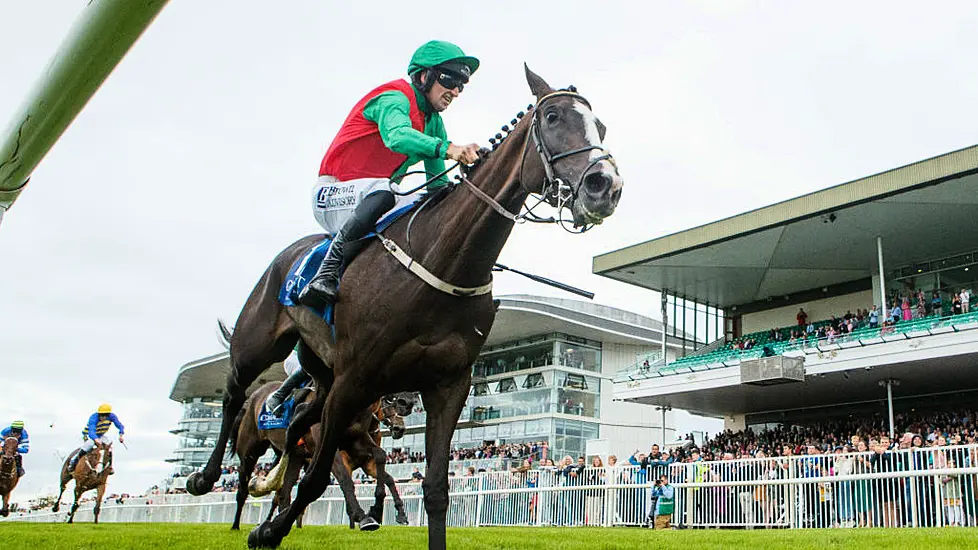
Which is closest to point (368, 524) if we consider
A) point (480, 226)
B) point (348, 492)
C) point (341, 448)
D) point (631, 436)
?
point (348, 492)

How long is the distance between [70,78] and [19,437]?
67.0 ft

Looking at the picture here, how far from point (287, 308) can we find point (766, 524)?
1336cm

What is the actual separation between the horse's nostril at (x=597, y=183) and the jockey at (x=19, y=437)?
19.1m

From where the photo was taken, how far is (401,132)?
5305 millimetres

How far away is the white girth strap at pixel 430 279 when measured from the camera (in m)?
A: 5.13

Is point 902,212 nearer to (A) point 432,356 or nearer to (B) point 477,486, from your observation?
(B) point 477,486

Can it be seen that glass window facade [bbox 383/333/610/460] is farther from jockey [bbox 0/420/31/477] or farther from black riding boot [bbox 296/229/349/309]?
black riding boot [bbox 296/229/349/309]

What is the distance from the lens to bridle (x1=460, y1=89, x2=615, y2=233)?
462 centimetres

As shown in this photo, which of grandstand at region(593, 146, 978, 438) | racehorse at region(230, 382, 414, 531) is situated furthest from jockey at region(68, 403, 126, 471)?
grandstand at region(593, 146, 978, 438)

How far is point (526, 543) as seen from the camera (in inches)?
274

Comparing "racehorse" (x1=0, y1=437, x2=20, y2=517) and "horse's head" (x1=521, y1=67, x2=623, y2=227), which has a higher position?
"horse's head" (x1=521, y1=67, x2=623, y2=227)

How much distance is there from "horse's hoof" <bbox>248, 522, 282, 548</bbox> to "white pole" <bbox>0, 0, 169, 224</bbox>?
3.94 meters

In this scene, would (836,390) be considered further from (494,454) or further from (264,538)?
(264,538)

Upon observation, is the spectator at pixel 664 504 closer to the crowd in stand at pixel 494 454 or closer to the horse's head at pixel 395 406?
the horse's head at pixel 395 406
